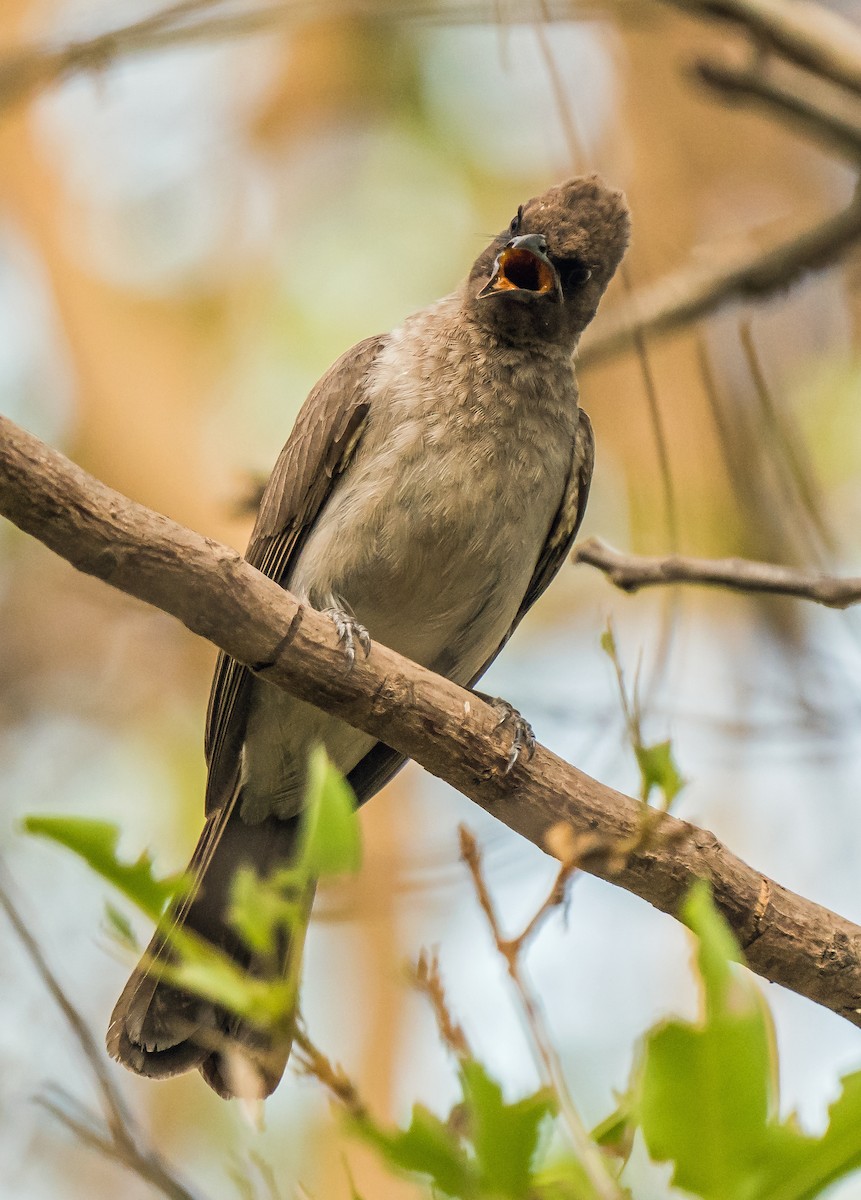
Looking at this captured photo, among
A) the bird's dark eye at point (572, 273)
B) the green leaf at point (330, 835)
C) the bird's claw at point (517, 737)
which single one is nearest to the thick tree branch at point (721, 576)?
the bird's claw at point (517, 737)

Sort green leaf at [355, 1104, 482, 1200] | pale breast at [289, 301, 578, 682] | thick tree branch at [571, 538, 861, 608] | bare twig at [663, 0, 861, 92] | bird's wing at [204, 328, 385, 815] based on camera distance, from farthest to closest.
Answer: bare twig at [663, 0, 861, 92] < bird's wing at [204, 328, 385, 815] < pale breast at [289, 301, 578, 682] < thick tree branch at [571, 538, 861, 608] < green leaf at [355, 1104, 482, 1200]

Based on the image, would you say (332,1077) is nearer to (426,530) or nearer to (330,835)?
(330,835)

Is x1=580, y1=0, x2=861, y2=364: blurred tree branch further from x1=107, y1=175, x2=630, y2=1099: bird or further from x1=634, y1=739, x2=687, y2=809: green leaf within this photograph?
x1=634, y1=739, x2=687, y2=809: green leaf

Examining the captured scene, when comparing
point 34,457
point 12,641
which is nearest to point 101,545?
point 34,457

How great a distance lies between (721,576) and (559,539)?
997 millimetres

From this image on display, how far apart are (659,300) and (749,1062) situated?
4653mm

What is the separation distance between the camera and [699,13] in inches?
180

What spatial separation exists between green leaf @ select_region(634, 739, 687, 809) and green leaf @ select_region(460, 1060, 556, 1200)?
1.81 feet

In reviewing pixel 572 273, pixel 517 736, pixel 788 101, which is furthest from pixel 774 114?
pixel 517 736

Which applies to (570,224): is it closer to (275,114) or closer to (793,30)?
(793,30)

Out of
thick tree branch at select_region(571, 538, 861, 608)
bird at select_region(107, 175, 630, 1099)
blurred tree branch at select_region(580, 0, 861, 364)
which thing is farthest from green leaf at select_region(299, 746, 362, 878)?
blurred tree branch at select_region(580, 0, 861, 364)

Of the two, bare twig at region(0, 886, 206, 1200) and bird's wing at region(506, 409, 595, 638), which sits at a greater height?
bare twig at region(0, 886, 206, 1200)

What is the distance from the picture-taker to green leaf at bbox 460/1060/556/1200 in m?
1.18

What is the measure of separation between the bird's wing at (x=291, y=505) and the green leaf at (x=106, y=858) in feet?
9.44
